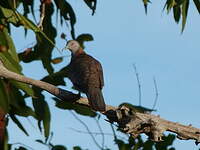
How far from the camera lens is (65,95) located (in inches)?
183

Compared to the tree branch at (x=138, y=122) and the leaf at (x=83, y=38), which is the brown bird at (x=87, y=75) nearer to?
the leaf at (x=83, y=38)

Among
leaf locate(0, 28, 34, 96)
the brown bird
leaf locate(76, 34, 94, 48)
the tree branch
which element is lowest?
the tree branch

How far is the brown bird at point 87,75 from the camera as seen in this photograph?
5642mm

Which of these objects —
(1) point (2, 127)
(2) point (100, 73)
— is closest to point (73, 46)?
→ (2) point (100, 73)

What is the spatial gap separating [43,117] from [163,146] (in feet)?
2.50

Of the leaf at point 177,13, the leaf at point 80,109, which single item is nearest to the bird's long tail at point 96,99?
the leaf at point 80,109

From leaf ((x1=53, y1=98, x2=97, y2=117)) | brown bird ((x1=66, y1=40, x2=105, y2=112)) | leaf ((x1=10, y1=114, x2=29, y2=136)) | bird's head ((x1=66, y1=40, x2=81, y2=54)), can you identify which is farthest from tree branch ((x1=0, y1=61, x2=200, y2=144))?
bird's head ((x1=66, y1=40, x2=81, y2=54))

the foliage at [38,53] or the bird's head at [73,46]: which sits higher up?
the bird's head at [73,46]

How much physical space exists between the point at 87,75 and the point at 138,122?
1441 mm

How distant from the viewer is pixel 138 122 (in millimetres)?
4539

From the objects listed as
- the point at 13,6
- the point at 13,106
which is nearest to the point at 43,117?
the point at 13,106

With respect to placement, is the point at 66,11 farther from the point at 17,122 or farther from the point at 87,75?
the point at 17,122

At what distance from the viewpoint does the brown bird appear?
18.5 ft

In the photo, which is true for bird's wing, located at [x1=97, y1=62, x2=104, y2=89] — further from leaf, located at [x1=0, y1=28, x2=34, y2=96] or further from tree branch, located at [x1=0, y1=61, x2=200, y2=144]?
tree branch, located at [x1=0, y1=61, x2=200, y2=144]
